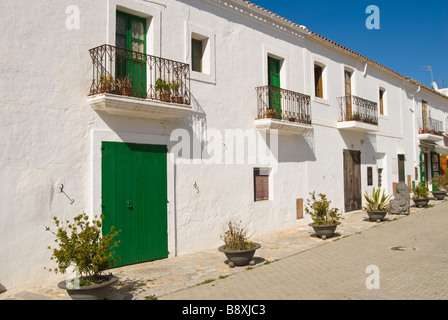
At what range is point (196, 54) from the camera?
32.7ft

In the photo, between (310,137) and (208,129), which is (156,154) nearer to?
(208,129)

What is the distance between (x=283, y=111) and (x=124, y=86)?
5616mm

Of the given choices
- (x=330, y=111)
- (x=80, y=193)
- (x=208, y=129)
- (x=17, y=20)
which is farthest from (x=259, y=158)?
(x=17, y=20)

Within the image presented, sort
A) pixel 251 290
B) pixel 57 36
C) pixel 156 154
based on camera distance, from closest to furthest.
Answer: pixel 251 290, pixel 57 36, pixel 156 154

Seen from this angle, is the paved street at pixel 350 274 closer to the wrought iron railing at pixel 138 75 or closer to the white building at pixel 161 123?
the white building at pixel 161 123

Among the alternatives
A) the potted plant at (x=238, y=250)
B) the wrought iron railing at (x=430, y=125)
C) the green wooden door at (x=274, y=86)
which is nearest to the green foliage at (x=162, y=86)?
the potted plant at (x=238, y=250)

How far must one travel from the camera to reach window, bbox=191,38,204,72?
388 inches

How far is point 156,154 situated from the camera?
8586mm

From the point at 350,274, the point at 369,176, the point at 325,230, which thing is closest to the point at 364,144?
the point at 369,176

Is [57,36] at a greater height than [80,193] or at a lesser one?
greater

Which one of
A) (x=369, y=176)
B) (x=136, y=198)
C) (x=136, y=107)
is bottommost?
(x=136, y=198)

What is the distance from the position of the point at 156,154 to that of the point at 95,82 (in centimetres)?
200

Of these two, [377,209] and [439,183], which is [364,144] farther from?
[439,183]

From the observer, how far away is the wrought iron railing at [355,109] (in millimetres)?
14770
